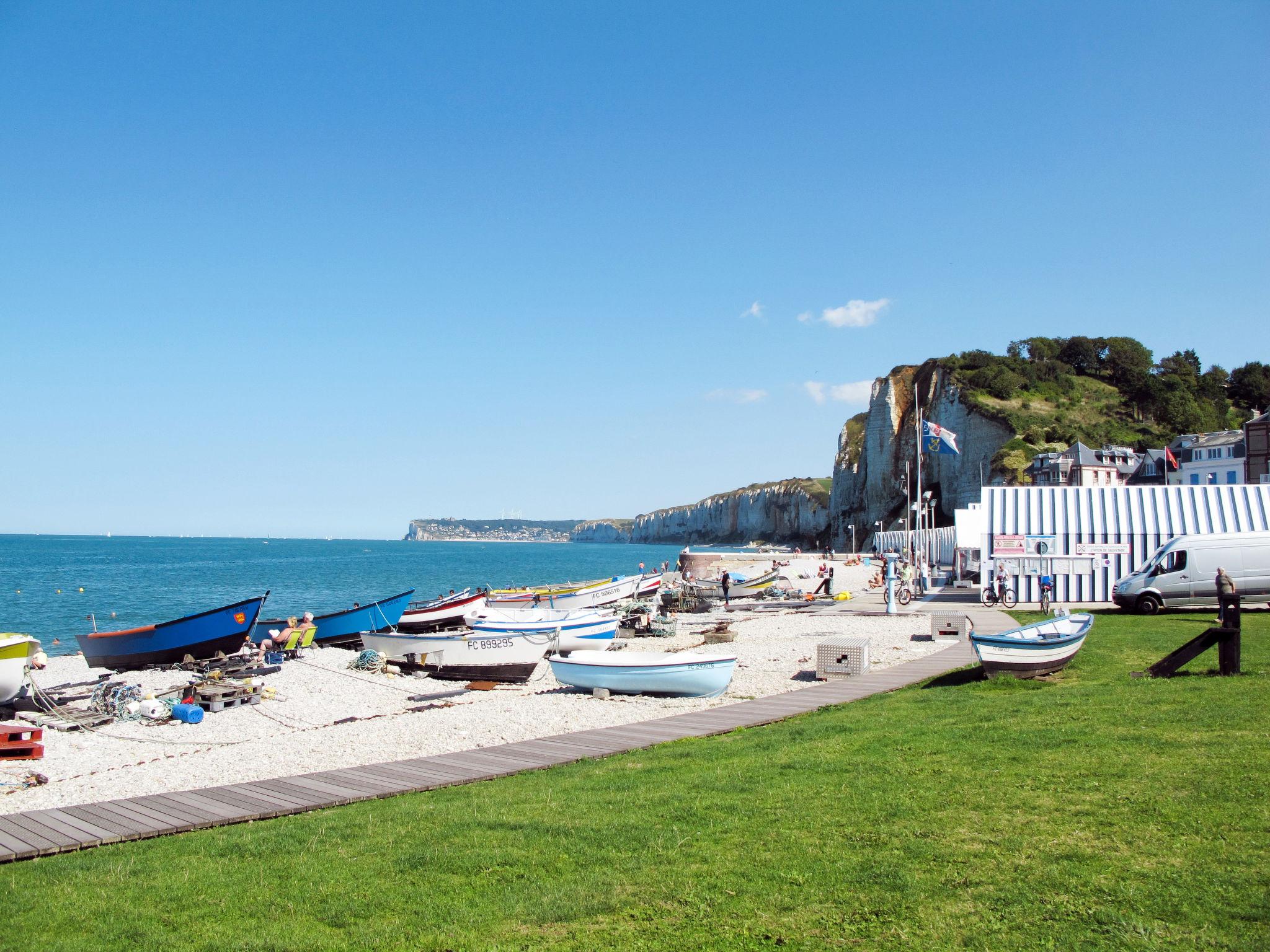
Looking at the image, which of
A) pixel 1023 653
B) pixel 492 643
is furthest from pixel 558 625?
pixel 1023 653

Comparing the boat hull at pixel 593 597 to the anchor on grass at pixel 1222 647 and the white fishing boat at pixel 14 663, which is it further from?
the anchor on grass at pixel 1222 647

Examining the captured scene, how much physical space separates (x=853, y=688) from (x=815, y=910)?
1084cm

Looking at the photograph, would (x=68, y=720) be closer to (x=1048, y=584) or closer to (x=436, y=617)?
(x=436, y=617)

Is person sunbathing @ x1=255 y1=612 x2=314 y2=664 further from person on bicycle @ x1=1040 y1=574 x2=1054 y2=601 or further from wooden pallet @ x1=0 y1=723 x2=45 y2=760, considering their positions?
person on bicycle @ x1=1040 y1=574 x2=1054 y2=601

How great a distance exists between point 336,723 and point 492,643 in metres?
6.29

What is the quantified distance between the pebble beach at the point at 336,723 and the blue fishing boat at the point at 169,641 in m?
0.65

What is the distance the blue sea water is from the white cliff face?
33.0 metres

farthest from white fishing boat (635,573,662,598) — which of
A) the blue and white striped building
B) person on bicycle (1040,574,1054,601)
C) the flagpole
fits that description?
person on bicycle (1040,574,1054,601)

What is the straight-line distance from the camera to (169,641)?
25.7 meters

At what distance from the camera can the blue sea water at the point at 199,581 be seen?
50406mm

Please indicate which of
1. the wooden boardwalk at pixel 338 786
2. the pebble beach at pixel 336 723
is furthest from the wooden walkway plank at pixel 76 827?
the pebble beach at pixel 336 723

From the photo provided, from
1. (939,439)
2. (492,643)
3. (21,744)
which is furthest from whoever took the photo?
(939,439)

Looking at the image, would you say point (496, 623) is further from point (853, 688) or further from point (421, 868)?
point (421, 868)

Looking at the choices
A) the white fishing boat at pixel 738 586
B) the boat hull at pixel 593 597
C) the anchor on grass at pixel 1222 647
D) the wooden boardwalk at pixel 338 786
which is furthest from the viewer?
the white fishing boat at pixel 738 586
